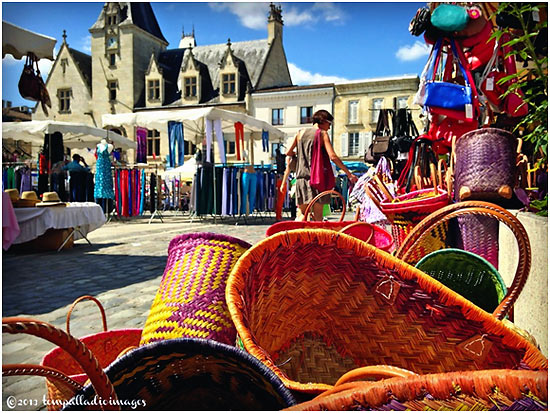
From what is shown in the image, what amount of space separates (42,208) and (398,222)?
19.7 ft

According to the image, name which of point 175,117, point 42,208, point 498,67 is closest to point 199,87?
point 175,117

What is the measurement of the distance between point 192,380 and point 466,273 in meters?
1.40

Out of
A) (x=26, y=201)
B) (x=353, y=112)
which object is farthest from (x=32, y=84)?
(x=353, y=112)

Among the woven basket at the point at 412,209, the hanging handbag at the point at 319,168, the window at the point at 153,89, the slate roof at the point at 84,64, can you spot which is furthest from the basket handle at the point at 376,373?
the slate roof at the point at 84,64

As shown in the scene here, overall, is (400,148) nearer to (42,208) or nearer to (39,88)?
(39,88)

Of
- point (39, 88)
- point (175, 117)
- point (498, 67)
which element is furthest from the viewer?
point (175, 117)

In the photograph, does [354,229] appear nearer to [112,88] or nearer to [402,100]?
[402,100]

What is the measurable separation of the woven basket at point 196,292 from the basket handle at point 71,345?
0.74 meters

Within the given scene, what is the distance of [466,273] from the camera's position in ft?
6.31

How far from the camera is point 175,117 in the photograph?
472 inches

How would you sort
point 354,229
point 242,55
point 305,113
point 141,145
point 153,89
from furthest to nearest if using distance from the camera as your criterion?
point 242,55 → point 153,89 → point 305,113 → point 141,145 → point 354,229

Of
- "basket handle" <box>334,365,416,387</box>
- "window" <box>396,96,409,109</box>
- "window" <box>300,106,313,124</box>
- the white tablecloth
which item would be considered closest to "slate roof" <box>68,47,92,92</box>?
"window" <box>300,106,313,124</box>

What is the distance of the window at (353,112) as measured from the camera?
101 ft

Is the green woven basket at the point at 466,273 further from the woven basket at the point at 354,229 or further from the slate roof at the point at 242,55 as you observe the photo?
the slate roof at the point at 242,55
